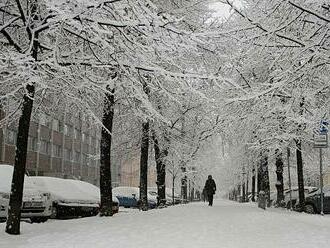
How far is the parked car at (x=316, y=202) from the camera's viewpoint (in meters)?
22.4

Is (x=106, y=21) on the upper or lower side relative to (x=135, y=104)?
upper

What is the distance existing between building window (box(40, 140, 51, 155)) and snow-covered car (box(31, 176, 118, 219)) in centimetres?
3593

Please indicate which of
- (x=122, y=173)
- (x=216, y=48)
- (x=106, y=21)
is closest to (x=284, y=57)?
(x=216, y=48)

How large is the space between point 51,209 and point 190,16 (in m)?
7.03

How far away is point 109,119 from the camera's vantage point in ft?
50.0

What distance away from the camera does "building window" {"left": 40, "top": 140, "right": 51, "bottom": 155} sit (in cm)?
5272

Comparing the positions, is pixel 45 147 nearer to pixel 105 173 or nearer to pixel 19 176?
pixel 105 173

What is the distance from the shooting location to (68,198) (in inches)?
621

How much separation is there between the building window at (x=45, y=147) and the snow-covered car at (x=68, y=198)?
35.9 metres

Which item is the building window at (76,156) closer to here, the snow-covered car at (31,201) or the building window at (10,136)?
the building window at (10,136)

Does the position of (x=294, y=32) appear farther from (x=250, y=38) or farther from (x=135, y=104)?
(x=135, y=104)

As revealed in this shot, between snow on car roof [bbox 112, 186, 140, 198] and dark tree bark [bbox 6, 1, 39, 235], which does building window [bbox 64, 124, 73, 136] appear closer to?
snow on car roof [bbox 112, 186, 140, 198]

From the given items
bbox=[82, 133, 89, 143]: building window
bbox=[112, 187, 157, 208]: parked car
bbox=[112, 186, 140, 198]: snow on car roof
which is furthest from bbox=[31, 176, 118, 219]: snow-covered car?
bbox=[82, 133, 89, 143]: building window

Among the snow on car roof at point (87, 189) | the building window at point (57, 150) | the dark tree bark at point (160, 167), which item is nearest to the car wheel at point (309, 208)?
the dark tree bark at point (160, 167)
